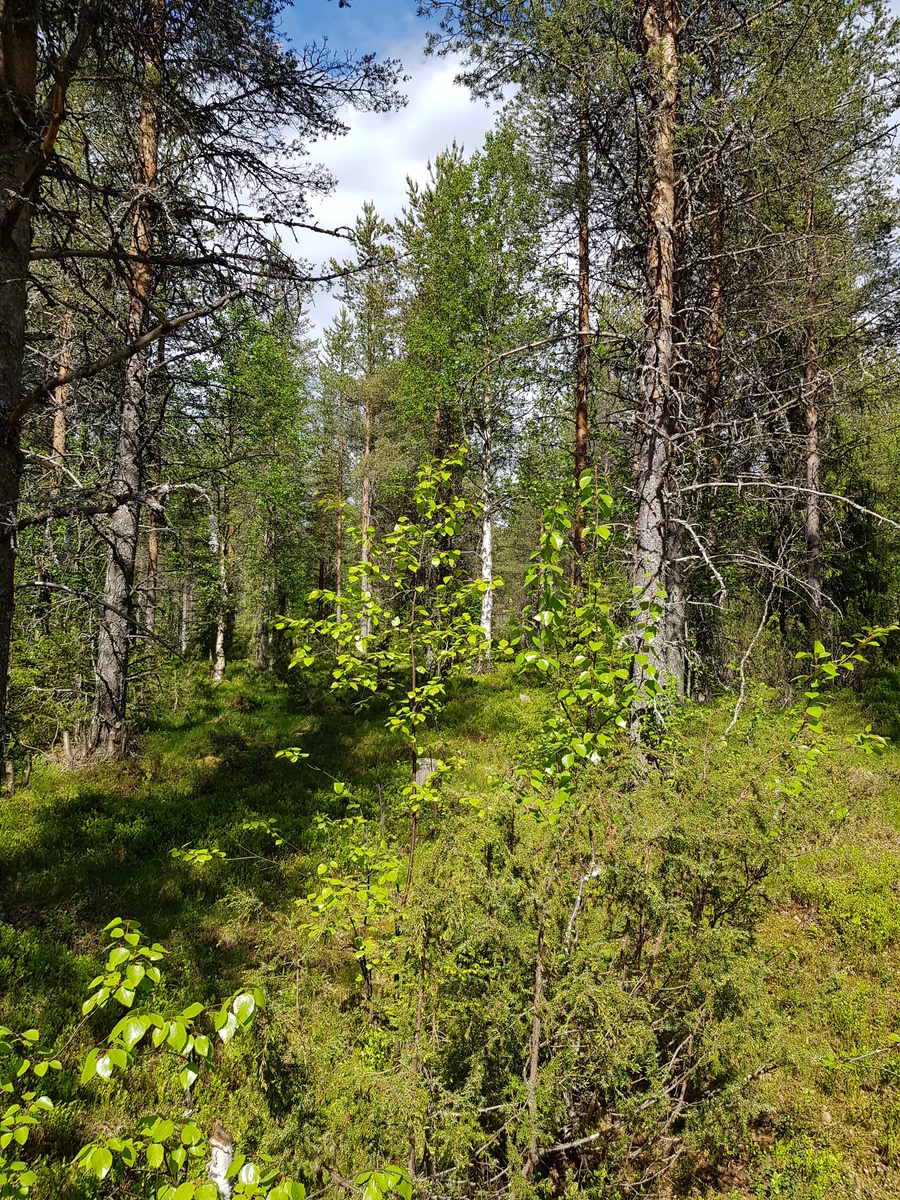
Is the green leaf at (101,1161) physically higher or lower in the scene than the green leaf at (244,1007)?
lower

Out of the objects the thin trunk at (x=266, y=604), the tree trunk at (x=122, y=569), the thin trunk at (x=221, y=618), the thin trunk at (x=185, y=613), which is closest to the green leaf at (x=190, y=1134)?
the tree trunk at (x=122, y=569)

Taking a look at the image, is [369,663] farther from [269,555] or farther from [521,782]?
[269,555]

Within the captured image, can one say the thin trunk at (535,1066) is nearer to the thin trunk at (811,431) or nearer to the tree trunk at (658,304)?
the tree trunk at (658,304)

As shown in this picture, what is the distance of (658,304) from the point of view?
5691mm

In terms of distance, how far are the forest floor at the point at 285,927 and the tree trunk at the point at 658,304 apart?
71.8 inches

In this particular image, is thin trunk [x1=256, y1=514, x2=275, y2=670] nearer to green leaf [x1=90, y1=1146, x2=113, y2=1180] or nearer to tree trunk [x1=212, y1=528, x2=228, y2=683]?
tree trunk [x1=212, y1=528, x2=228, y2=683]

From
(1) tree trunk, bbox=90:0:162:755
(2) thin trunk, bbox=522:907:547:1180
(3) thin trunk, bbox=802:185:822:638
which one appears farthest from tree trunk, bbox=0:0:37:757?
(3) thin trunk, bbox=802:185:822:638

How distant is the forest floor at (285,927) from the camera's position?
3145 millimetres

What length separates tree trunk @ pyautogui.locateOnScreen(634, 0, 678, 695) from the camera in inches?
216

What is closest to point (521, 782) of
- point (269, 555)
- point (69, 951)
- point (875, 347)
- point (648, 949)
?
point (648, 949)

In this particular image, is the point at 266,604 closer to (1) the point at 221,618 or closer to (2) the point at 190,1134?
(1) the point at 221,618

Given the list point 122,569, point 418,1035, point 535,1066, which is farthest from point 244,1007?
point 122,569

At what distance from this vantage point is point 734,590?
37.7ft

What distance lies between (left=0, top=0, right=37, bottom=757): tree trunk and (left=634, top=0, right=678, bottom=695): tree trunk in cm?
474
